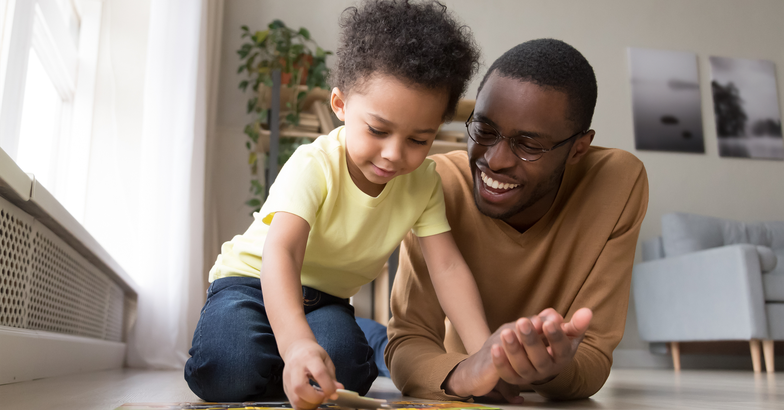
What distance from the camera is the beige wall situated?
403cm

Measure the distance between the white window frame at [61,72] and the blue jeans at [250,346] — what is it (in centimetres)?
94

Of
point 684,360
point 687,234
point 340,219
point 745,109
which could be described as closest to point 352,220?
point 340,219

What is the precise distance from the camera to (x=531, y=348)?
0.73 m

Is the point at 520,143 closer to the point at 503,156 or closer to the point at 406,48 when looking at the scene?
the point at 503,156

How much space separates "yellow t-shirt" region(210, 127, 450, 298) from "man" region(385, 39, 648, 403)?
0.13 metres

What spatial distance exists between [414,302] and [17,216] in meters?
0.83

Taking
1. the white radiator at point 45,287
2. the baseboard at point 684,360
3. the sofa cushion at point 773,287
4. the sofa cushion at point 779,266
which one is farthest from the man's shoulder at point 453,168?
the baseboard at point 684,360

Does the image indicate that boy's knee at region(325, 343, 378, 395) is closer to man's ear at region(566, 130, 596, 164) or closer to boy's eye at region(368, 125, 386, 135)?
boy's eye at region(368, 125, 386, 135)

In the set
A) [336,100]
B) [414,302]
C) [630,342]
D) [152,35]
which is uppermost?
→ [152,35]

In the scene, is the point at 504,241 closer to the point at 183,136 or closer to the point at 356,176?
the point at 356,176

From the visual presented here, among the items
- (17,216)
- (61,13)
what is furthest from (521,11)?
(17,216)

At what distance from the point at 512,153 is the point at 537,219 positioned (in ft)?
0.66

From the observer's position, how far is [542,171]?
1148 mm

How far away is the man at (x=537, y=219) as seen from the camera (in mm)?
1108
